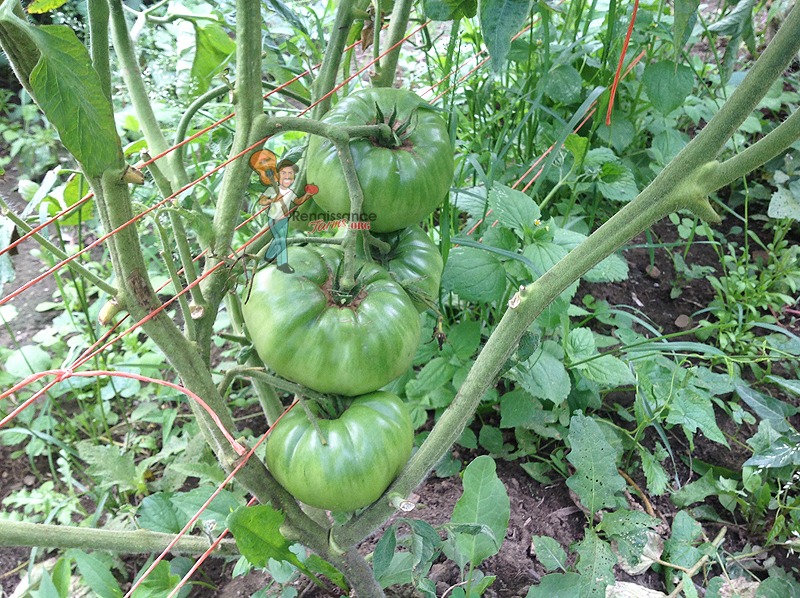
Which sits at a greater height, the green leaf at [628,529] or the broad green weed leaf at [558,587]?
the green leaf at [628,529]

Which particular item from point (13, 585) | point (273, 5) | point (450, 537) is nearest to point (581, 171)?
point (273, 5)

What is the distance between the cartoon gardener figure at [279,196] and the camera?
0.88 meters

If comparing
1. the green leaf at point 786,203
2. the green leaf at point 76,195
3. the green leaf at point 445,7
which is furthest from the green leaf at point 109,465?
the green leaf at point 786,203

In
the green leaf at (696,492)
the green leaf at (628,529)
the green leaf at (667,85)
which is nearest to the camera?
the green leaf at (628,529)

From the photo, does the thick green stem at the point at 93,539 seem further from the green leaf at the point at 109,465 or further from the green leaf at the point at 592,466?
the green leaf at the point at 592,466

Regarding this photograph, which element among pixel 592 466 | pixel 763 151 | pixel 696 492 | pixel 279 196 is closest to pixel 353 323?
pixel 279 196

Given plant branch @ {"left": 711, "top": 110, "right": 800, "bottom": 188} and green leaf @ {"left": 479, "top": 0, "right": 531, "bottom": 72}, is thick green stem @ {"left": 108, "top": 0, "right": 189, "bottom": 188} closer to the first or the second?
green leaf @ {"left": 479, "top": 0, "right": 531, "bottom": 72}

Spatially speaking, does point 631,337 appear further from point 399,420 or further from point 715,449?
point 399,420

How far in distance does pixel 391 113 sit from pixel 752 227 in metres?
1.81

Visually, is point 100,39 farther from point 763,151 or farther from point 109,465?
point 109,465

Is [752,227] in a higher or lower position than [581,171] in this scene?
lower

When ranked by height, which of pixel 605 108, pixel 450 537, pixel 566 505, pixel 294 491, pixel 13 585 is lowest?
pixel 13 585

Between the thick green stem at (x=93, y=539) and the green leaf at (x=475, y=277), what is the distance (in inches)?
24.3

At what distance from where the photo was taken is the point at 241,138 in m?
0.87
